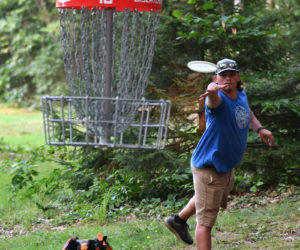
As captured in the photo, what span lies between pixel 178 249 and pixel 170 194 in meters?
2.54

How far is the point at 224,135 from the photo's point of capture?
3746 mm

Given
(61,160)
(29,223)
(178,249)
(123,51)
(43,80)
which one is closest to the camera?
(123,51)

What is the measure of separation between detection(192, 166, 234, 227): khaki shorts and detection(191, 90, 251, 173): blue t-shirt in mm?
67

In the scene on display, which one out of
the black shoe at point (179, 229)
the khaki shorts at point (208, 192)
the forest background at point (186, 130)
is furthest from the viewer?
the forest background at point (186, 130)

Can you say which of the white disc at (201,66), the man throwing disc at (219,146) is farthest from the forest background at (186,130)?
the white disc at (201,66)

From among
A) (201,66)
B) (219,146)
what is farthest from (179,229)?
(201,66)

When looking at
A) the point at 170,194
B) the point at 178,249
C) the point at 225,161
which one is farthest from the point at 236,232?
the point at 170,194

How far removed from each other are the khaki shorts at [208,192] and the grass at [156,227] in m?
0.85

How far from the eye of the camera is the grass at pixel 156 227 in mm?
4812

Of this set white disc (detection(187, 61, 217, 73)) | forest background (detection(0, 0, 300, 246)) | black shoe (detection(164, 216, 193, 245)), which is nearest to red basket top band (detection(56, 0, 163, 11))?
white disc (detection(187, 61, 217, 73))

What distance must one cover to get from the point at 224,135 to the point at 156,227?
2.03m

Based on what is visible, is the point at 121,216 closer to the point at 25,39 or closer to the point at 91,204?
the point at 91,204

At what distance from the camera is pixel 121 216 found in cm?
645

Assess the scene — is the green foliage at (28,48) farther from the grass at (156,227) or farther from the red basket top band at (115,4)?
the red basket top band at (115,4)
